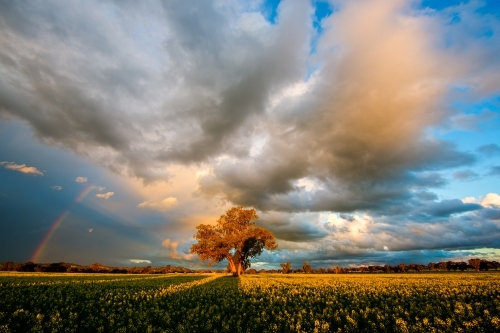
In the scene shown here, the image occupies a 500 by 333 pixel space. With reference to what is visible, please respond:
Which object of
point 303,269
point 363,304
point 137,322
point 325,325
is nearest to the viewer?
point 325,325

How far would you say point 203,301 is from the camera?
2006 cm

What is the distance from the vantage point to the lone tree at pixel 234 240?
Answer: 7344 cm

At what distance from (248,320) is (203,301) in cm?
747

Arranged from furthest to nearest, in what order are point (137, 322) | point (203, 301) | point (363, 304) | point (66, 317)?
1. point (203, 301)
2. point (363, 304)
3. point (66, 317)
4. point (137, 322)

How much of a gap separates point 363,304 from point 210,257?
2453 inches

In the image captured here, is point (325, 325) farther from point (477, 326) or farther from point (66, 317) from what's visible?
point (66, 317)

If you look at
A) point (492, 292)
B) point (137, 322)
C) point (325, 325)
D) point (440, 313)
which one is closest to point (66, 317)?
point (137, 322)

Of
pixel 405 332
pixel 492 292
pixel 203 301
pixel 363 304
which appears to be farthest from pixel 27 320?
pixel 492 292

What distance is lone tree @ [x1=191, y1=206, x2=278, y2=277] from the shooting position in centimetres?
7344

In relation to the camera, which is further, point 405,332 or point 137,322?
point 137,322

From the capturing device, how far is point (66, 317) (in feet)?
45.6

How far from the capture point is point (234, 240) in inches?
2857

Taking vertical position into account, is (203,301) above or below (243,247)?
below

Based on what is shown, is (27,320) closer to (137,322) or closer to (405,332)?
(137,322)
